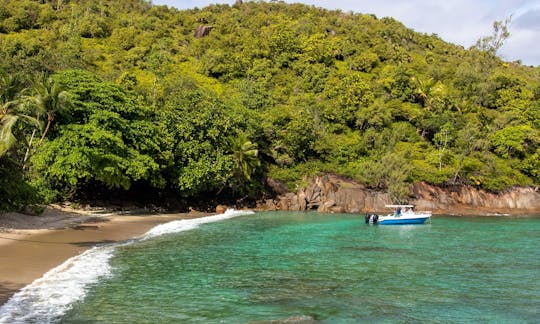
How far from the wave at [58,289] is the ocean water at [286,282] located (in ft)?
0.12

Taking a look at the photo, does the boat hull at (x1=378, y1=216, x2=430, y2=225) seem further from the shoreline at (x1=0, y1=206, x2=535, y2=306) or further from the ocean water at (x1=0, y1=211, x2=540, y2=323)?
the shoreline at (x1=0, y1=206, x2=535, y2=306)

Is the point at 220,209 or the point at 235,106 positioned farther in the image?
the point at 235,106

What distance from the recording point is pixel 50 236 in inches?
957

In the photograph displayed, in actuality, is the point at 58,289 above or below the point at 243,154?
below

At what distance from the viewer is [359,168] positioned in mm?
59938

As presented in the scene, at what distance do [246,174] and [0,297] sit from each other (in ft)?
122

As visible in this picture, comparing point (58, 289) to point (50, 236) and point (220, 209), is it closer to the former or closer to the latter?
point (50, 236)

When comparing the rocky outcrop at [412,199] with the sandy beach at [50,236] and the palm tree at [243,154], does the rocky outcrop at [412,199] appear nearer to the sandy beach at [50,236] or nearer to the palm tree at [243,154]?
the palm tree at [243,154]

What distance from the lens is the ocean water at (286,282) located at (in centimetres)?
1301

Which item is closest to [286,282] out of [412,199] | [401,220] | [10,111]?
[10,111]

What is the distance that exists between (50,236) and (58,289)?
10852mm

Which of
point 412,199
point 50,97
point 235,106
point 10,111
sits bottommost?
point 412,199

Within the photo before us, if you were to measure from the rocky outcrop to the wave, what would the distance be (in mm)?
35572

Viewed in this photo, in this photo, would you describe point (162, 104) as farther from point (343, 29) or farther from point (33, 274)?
point (343, 29)
